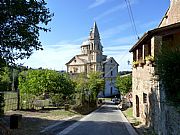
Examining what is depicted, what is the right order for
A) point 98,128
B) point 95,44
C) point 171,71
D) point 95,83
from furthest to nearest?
1. point 95,44
2. point 95,83
3. point 98,128
4. point 171,71

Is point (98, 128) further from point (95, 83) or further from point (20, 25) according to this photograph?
point (95, 83)

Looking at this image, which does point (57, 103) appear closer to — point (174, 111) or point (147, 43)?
point (147, 43)

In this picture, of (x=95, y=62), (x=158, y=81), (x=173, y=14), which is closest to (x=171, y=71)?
(x=158, y=81)

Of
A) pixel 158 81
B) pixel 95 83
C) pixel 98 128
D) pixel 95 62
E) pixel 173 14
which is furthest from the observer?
pixel 95 62

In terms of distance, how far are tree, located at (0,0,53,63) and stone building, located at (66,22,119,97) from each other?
3535 inches

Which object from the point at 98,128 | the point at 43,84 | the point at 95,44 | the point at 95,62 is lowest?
the point at 98,128

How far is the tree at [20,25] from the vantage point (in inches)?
560

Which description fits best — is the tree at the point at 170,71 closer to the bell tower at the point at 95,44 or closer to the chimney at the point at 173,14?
the chimney at the point at 173,14

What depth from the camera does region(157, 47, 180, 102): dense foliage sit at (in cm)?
1026

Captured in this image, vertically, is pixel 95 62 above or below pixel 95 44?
below

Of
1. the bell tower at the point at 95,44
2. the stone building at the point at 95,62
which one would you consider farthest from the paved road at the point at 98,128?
the bell tower at the point at 95,44

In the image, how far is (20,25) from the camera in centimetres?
1493

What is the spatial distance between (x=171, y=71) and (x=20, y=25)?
795 cm

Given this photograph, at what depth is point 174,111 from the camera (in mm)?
11117
